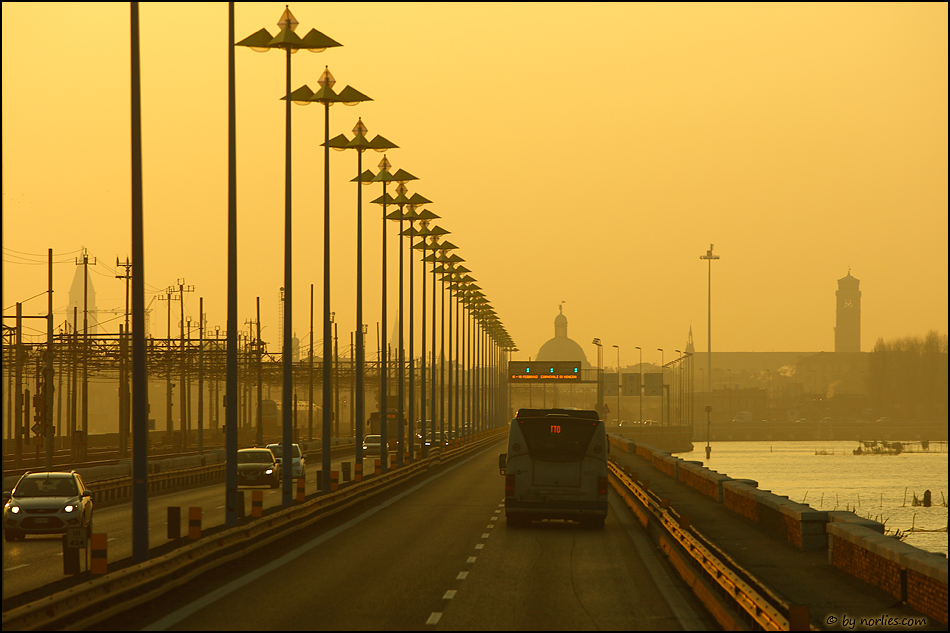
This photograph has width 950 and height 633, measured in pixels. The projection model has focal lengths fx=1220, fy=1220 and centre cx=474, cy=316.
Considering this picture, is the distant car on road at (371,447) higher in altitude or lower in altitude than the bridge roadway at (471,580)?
lower

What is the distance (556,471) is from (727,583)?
1358cm

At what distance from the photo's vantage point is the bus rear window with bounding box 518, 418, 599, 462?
29672 mm

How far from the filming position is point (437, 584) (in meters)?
18.3

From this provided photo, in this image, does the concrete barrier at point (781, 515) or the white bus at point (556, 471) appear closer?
the concrete barrier at point (781, 515)

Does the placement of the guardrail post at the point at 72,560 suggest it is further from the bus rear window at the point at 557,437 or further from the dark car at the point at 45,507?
the bus rear window at the point at 557,437

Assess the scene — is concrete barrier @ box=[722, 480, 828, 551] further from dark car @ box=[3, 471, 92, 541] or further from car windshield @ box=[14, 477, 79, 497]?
car windshield @ box=[14, 477, 79, 497]

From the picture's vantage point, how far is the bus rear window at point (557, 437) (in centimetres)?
2967

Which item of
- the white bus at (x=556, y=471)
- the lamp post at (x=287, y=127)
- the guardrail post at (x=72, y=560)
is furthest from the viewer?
the lamp post at (x=287, y=127)

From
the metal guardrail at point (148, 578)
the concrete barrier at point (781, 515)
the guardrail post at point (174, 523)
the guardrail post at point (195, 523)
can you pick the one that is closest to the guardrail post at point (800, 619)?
the metal guardrail at point (148, 578)

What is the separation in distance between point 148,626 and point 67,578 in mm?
2899

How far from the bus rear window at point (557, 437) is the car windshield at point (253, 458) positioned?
22.6 meters

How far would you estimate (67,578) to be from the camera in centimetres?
1642

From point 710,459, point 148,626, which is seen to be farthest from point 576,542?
point 710,459

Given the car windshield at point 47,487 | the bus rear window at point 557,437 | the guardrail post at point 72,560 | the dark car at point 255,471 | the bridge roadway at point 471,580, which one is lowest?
the dark car at point 255,471
